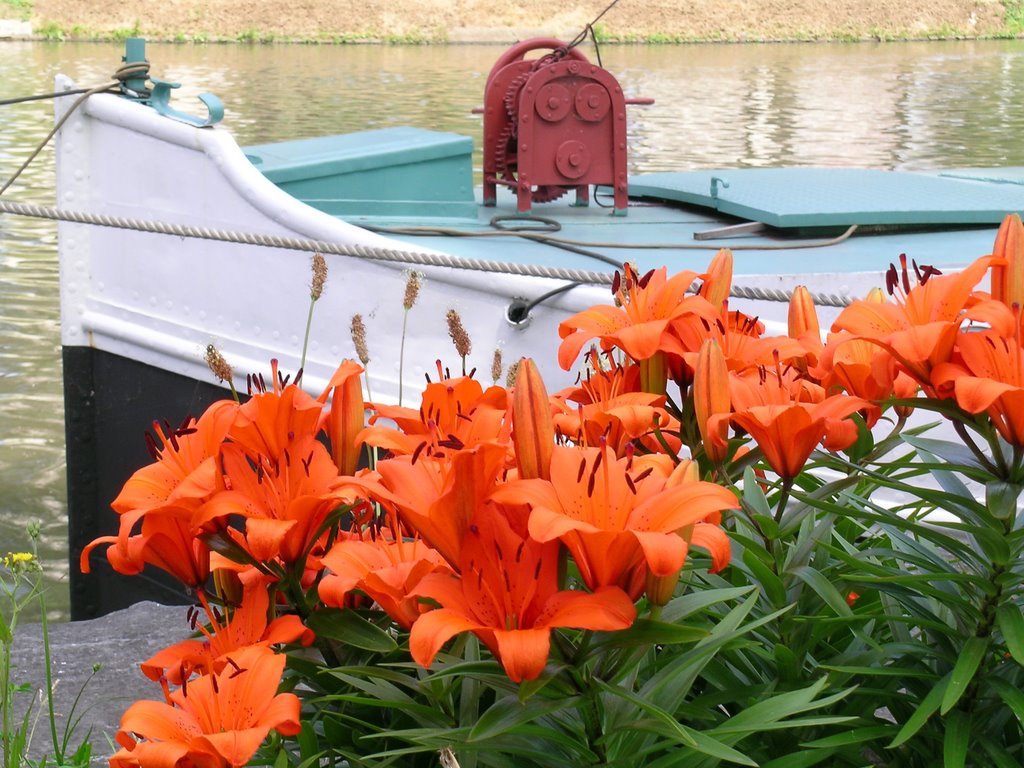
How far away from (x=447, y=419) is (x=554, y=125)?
321 centimetres

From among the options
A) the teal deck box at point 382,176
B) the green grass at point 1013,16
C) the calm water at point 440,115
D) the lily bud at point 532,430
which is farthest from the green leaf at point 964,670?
the green grass at point 1013,16

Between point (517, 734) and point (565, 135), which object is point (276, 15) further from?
point (517, 734)

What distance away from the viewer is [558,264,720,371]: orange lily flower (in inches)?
49.4

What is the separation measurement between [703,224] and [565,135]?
0.63 meters

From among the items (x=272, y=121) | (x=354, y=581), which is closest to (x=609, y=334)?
(x=354, y=581)

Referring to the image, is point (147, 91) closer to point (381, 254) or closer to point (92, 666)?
point (381, 254)

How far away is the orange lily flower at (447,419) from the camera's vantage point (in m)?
1.11

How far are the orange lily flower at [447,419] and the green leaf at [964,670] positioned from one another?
1.33 feet

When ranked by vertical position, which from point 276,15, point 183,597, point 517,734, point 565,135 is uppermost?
point 276,15

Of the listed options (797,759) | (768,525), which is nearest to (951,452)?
(768,525)

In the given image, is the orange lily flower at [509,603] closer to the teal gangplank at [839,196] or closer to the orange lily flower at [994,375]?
the orange lily flower at [994,375]

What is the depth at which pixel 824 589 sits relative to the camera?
1.13 metres

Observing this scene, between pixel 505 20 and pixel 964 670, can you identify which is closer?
pixel 964 670

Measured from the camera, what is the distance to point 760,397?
1210mm
